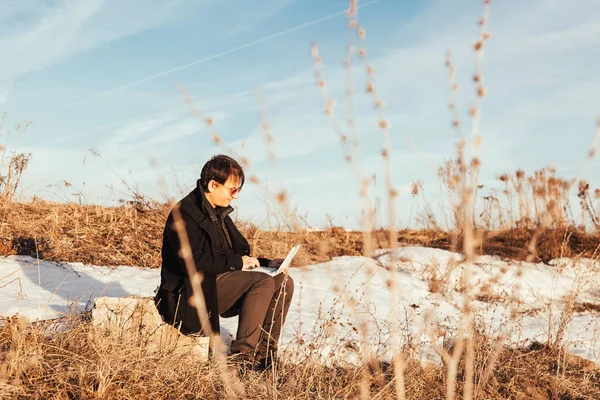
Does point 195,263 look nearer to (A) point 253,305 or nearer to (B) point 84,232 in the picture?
(A) point 253,305

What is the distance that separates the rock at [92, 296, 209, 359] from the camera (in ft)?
12.3

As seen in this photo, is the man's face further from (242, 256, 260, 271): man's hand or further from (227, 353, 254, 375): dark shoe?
(227, 353, 254, 375): dark shoe

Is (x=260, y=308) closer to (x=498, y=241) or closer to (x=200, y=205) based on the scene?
(x=200, y=205)

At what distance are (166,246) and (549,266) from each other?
21.0 ft

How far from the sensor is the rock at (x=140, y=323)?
3.75m

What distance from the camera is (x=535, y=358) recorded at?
4770 millimetres

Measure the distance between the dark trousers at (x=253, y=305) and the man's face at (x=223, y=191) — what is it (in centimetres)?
47

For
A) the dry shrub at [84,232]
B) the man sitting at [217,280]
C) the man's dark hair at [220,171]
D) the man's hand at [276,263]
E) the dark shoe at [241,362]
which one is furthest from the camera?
the dry shrub at [84,232]

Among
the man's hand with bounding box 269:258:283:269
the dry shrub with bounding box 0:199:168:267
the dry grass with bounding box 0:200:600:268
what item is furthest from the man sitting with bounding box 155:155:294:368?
the dry shrub with bounding box 0:199:168:267

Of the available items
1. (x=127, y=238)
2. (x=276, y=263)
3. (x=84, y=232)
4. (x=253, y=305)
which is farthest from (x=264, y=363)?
(x=84, y=232)

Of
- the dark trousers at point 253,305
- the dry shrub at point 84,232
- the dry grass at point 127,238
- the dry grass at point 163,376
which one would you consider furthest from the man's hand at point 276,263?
the dry shrub at point 84,232

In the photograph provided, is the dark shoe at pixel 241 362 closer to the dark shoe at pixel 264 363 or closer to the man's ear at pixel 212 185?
the dark shoe at pixel 264 363

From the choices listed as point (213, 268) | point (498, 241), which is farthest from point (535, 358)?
point (498, 241)

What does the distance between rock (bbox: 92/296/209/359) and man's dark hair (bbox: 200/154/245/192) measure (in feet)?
2.79
